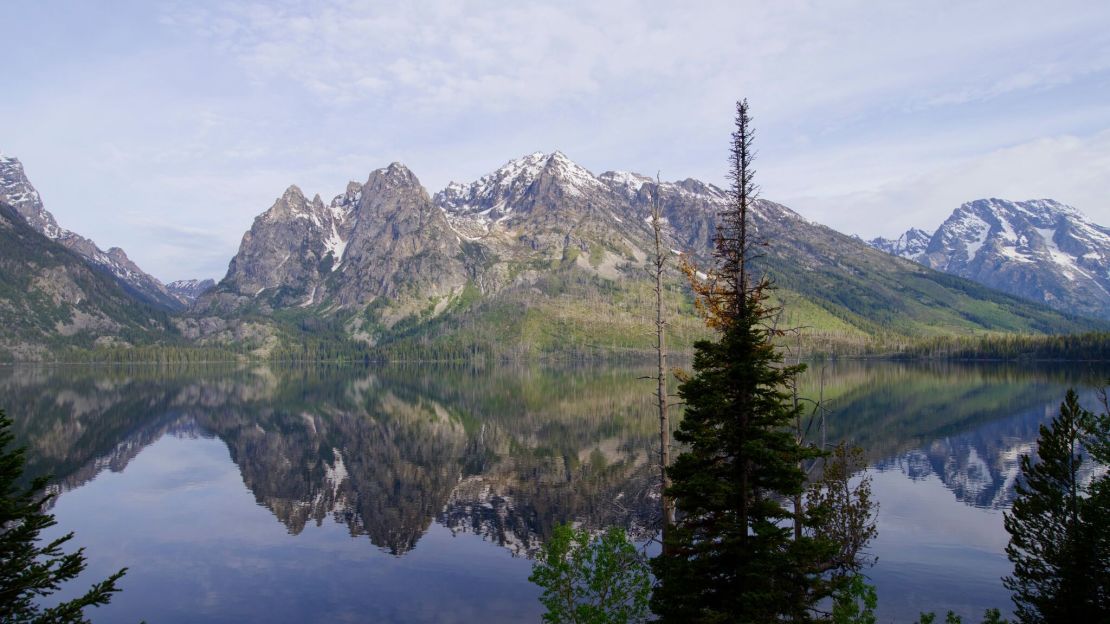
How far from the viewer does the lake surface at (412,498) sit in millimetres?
47500

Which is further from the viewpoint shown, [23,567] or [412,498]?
[412,498]

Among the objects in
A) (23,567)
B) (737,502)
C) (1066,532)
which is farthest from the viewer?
(1066,532)

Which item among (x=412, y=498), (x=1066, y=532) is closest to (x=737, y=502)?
(x=1066, y=532)

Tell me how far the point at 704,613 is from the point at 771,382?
7196mm

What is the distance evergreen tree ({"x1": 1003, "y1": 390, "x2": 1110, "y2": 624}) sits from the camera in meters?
28.5

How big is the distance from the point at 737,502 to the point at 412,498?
61593 millimetres

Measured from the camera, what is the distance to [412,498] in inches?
3014

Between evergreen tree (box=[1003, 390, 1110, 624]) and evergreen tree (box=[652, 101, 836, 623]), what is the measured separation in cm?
1422

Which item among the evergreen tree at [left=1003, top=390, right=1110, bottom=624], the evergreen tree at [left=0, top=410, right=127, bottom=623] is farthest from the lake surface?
the evergreen tree at [left=0, top=410, right=127, bottom=623]

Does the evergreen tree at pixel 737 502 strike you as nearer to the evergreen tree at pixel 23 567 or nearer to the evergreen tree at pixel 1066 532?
the evergreen tree at pixel 1066 532

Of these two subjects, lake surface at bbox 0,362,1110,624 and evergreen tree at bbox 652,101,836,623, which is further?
lake surface at bbox 0,362,1110,624

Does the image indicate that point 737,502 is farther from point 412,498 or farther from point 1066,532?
point 412,498

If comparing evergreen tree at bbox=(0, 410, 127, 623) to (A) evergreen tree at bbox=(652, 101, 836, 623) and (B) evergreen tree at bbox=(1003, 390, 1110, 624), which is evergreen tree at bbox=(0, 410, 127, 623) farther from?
(B) evergreen tree at bbox=(1003, 390, 1110, 624)

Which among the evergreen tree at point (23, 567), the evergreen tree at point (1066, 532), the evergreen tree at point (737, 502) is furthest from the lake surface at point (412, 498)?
the evergreen tree at point (23, 567)
